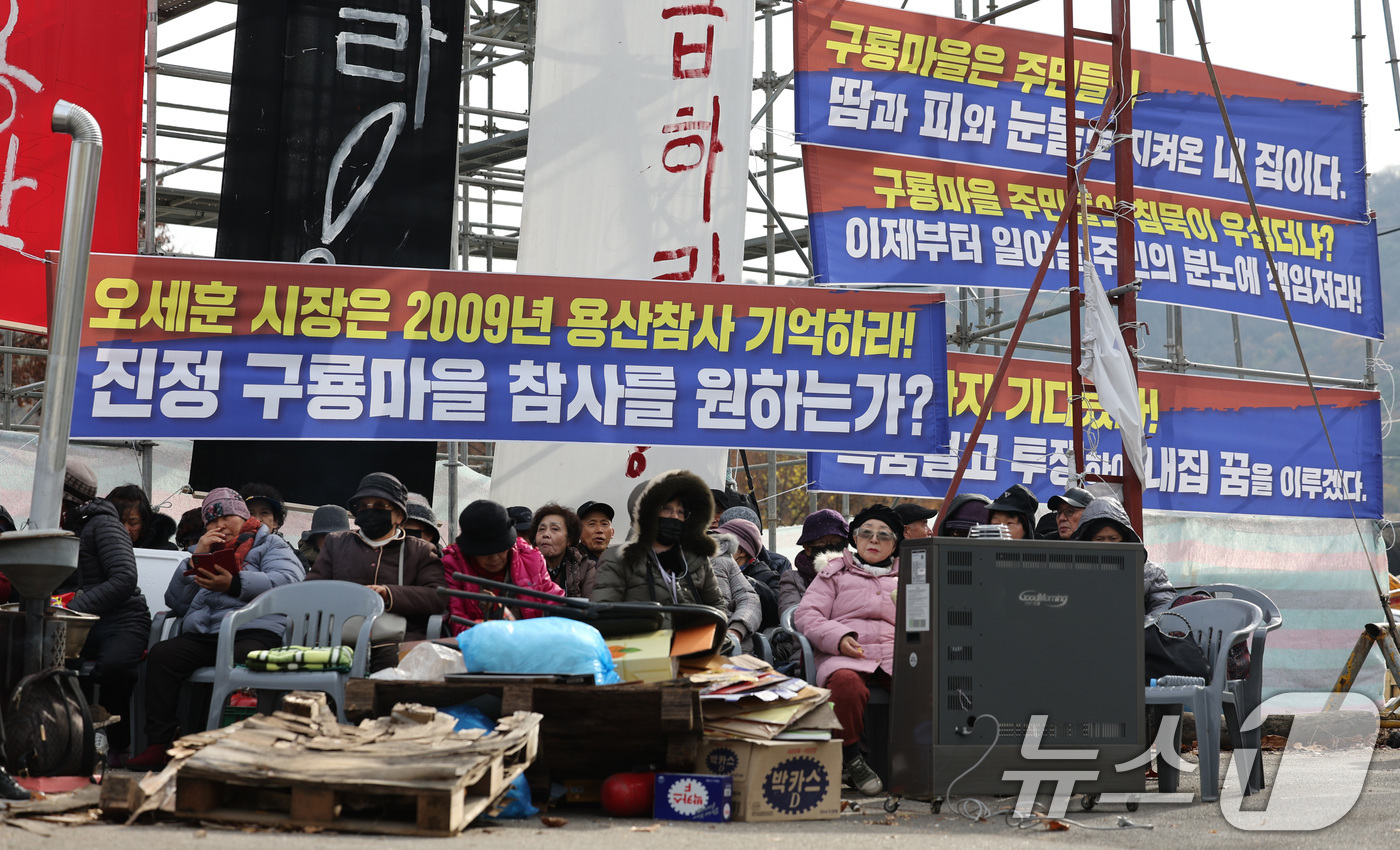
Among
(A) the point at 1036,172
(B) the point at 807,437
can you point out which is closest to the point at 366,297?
(B) the point at 807,437

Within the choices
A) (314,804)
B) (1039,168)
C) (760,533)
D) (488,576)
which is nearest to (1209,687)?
(760,533)

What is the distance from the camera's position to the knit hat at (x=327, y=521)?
7.08 meters

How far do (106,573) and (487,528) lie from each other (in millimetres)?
1694

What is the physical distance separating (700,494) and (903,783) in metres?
1.43

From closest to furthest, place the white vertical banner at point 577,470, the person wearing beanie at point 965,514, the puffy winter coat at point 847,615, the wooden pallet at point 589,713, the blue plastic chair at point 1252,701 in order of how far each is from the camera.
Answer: the wooden pallet at point 589,713 → the blue plastic chair at point 1252,701 → the puffy winter coat at point 847,615 → the person wearing beanie at point 965,514 → the white vertical banner at point 577,470

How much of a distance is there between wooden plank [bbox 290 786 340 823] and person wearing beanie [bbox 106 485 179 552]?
324 cm

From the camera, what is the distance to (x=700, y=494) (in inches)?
218

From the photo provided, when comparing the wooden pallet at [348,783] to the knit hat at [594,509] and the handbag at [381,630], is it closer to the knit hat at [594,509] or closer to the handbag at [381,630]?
the handbag at [381,630]

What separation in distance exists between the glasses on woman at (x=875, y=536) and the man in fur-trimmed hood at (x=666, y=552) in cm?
70

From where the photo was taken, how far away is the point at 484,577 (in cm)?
568

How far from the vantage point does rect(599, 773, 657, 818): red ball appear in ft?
14.7

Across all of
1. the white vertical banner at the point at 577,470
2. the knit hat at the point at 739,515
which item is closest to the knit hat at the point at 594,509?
the knit hat at the point at 739,515

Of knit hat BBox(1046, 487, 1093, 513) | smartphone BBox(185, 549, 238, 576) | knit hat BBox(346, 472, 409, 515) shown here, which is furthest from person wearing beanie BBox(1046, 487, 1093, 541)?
smartphone BBox(185, 549, 238, 576)

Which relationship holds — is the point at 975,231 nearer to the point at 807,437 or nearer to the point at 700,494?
the point at 807,437
